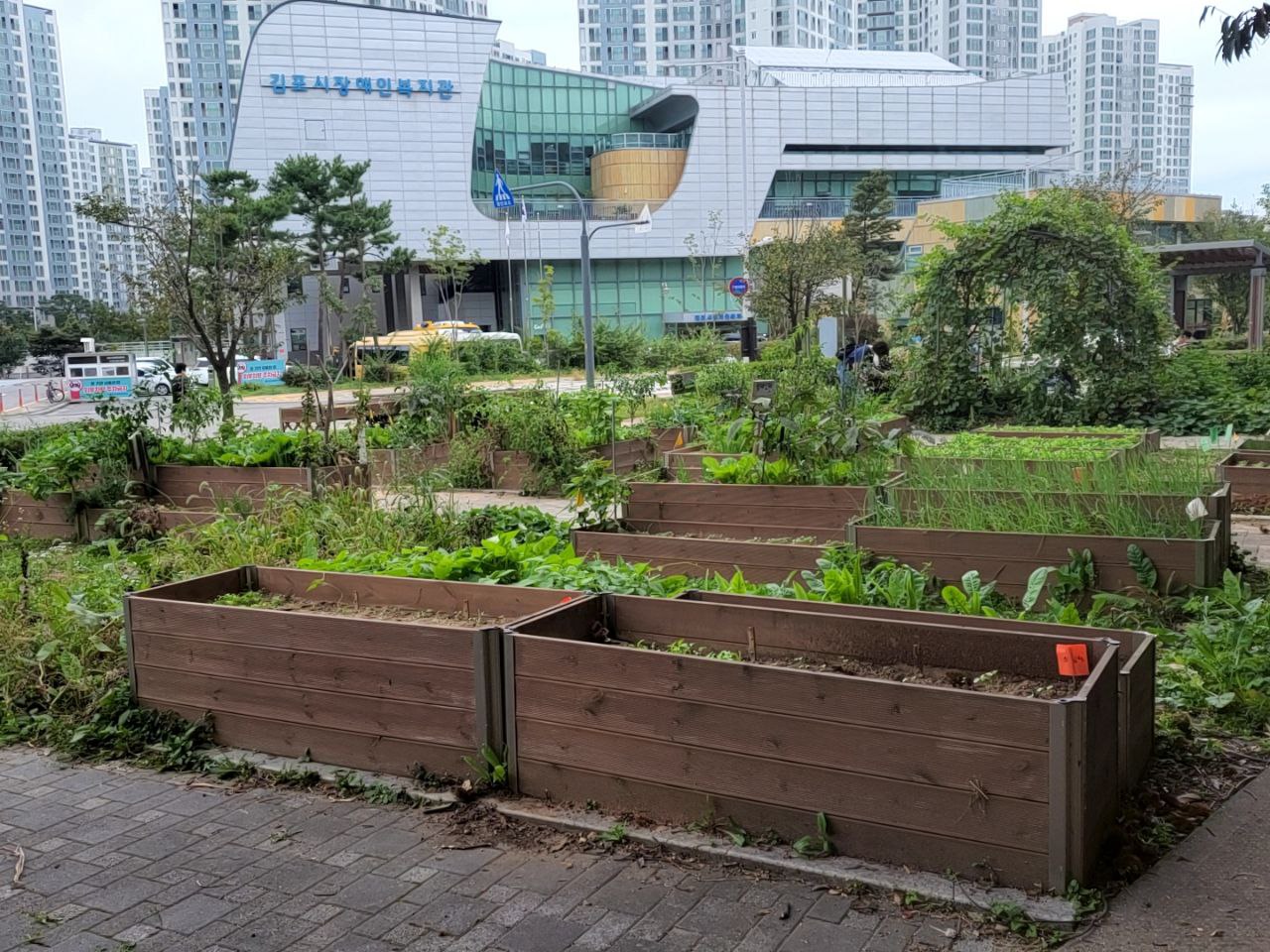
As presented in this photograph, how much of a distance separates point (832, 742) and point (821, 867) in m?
0.38

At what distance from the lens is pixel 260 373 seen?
46031 millimetres

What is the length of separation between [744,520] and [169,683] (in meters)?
3.90

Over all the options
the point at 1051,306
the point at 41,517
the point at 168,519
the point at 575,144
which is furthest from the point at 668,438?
the point at 575,144

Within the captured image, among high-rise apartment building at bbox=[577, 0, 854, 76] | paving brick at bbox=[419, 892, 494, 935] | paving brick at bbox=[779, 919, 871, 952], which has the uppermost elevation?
high-rise apartment building at bbox=[577, 0, 854, 76]

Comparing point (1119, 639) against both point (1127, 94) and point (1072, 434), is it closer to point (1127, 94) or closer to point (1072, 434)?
point (1072, 434)

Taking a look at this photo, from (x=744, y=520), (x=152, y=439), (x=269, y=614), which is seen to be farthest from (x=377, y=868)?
(x=152, y=439)

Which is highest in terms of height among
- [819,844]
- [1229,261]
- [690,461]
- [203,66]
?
[203,66]

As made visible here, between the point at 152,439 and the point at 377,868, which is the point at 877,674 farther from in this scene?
the point at 152,439

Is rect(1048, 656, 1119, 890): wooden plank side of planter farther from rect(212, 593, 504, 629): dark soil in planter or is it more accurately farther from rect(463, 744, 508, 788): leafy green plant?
rect(212, 593, 504, 629): dark soil in planter

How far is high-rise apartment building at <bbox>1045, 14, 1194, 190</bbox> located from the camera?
454ft

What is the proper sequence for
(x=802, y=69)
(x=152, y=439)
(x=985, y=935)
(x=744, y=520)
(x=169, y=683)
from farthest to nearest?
(x=802, y=69)
(x=152, y=439)
(x=744, y=520)
(x=169, y=683)
(x=985, y=935)

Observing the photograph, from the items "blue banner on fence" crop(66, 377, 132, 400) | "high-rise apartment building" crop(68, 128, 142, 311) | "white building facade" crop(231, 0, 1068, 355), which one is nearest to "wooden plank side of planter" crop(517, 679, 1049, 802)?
"blue banner on fence" crop(66, 377, 132, 400)

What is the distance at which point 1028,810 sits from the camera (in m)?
3.18

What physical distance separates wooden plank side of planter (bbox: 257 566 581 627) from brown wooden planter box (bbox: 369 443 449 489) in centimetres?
252
